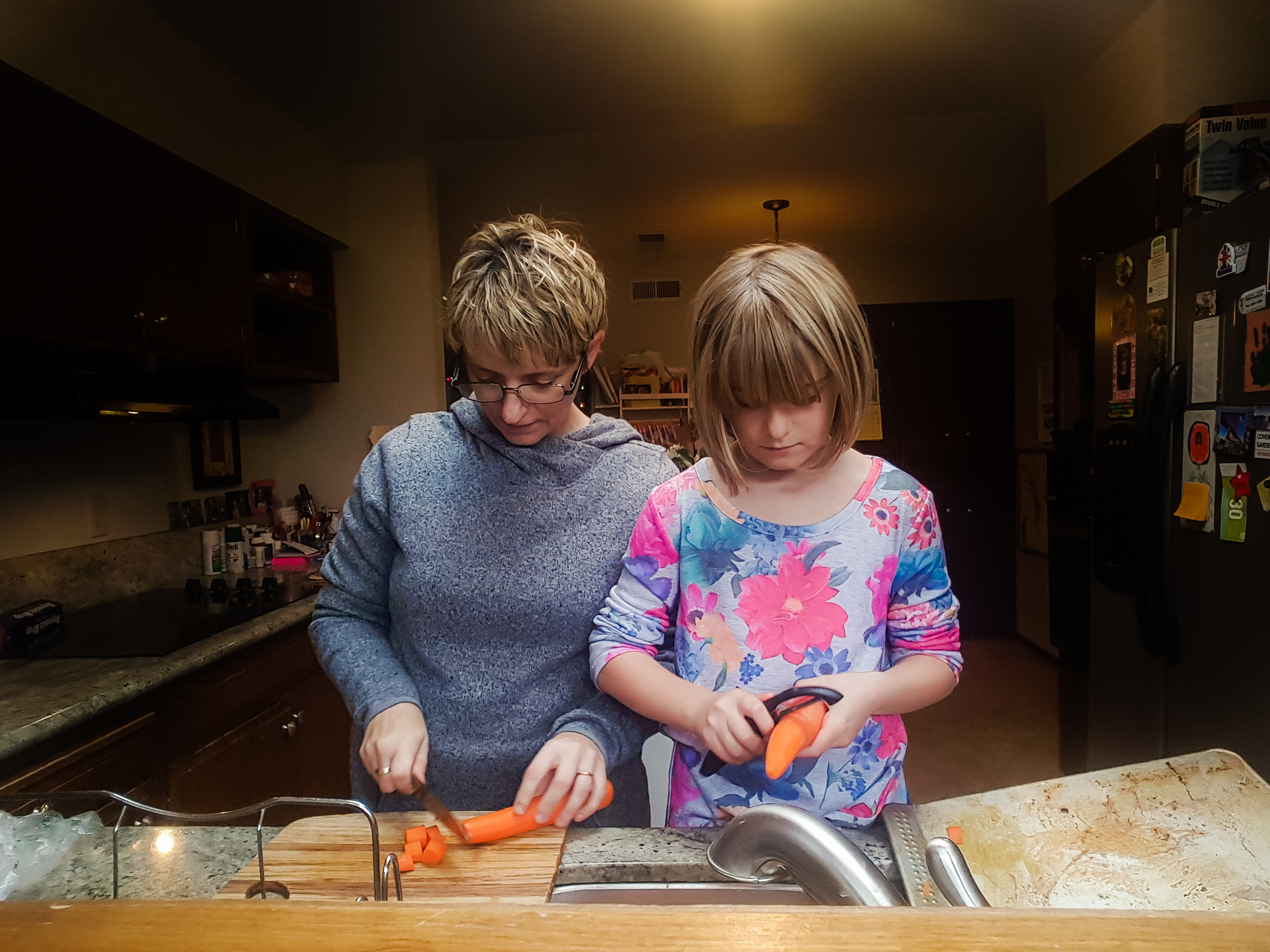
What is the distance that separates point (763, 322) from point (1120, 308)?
1.95 meters

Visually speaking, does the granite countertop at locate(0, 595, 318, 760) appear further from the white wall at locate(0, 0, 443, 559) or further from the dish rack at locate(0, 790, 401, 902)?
the dish rack at locate(0, 790, 401, 902)

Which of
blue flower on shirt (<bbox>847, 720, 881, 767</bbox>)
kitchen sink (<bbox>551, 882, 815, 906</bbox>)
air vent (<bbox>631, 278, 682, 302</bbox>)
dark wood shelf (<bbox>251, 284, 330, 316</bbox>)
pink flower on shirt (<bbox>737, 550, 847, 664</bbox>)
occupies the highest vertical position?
air vent (<bbox>631, 278, 682, 302</bbox>)

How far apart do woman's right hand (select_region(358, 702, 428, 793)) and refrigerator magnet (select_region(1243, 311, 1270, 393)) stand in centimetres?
169

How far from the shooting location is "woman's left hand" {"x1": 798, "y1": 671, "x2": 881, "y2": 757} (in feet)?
1.86

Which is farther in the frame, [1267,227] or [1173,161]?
[1173,161]

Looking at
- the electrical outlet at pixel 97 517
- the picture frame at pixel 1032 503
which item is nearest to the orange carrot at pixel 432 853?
the electrical outlet at pixel 97 517

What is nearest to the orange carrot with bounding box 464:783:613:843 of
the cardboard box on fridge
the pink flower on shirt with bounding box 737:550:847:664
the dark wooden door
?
the pink flower on shirt with bounding box 737:550:847:664

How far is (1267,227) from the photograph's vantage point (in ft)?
5.00

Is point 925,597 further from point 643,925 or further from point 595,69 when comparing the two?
point 595,69

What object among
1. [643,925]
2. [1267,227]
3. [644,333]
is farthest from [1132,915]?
[644,333]

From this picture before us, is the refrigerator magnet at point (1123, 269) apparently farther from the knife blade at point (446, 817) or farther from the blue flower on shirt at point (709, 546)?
the knife blade at point (446, 817)

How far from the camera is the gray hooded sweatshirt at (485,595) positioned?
0.86m

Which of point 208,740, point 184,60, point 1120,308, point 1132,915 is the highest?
point 184,60

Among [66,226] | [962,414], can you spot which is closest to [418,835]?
[66,226]
